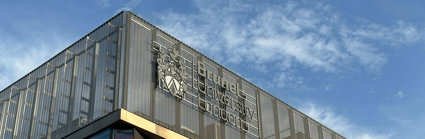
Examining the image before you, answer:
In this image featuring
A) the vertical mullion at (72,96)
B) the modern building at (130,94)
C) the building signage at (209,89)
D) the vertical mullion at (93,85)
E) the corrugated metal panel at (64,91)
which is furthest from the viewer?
the building signage at (209,89)

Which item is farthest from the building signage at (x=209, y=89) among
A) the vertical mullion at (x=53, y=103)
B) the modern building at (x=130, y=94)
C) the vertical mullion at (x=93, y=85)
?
the vertical mullion at (x=53, y=103)

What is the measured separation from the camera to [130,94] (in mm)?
41781

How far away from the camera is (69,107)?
44.3 metres

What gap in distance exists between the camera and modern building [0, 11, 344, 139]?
41750 millimetres

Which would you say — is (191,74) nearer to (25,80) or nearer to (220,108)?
(220,108)

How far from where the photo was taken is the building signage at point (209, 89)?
45656 millimetres

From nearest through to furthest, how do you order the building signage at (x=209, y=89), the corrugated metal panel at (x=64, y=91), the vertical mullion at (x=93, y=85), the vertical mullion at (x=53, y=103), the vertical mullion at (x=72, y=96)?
1. the vertical mullion at (x=93, y=85)
2. the corrugated metal panel at (x=64, y=91)
3. the vertical mullion at (x=72, y=96)
4. the vertical mullion at (x=53, y=103)
5. the building signage at (x=209, y=89)

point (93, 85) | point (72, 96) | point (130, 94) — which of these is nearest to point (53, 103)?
point (72, 96)

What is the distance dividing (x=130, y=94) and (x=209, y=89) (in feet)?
31.1

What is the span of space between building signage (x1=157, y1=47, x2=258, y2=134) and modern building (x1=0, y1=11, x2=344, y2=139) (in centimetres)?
8

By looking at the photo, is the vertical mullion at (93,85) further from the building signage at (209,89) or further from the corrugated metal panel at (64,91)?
the building signage at (209,89)

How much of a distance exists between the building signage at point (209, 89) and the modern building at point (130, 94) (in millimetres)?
79

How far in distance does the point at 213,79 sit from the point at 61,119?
497 inches

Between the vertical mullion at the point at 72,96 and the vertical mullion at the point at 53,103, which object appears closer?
the vertical mullion at the point at 72,96
